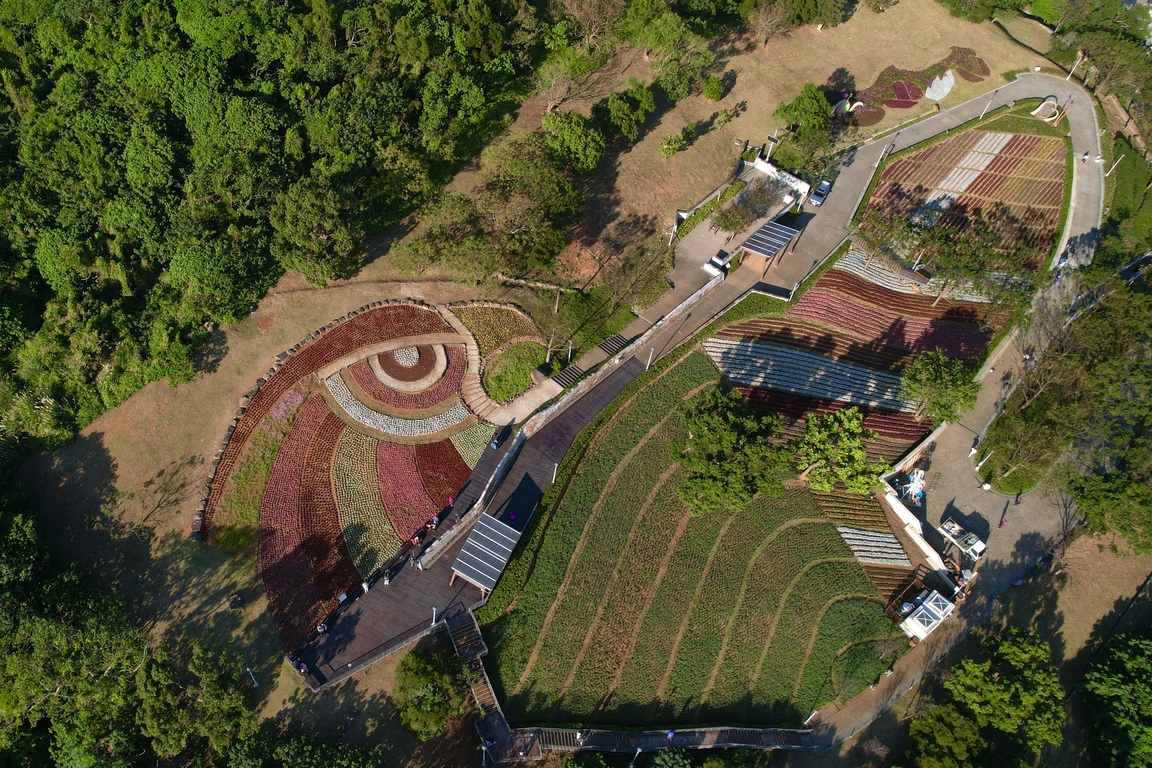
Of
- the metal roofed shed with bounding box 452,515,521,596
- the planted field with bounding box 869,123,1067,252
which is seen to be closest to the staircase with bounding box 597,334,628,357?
the metal roofed shed with bounding box 452,515,521,596

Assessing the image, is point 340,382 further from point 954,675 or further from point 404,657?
point 954,675

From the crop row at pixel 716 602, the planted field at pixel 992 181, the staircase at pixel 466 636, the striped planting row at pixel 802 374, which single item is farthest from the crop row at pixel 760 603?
the planted field at pixel 992 181

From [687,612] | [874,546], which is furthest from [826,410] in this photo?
[687,612]

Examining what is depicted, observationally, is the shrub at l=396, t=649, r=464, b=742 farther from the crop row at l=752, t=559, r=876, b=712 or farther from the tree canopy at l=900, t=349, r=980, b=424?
the tree canopy at l=900, t=349, r=980, b=424

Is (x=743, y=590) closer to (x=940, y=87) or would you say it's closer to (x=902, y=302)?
(x=902, y=302)

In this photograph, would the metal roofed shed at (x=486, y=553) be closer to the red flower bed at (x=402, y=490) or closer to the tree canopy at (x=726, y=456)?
the red flower bed at (x=402, y=490)
